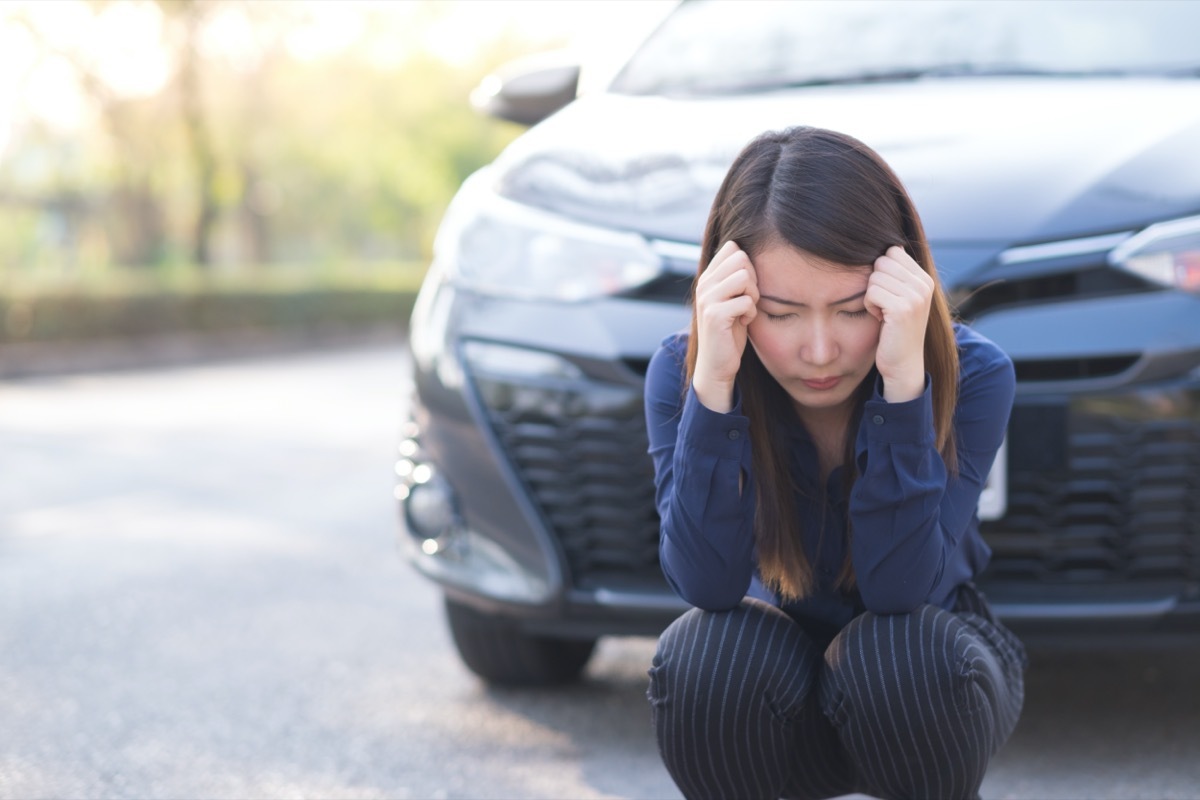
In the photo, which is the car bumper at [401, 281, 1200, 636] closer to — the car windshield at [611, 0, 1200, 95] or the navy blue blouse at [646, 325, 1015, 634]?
the navy blue blouse at [646, 325, 1015, 634]

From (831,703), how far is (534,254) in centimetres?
112

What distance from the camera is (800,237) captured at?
6.66ft

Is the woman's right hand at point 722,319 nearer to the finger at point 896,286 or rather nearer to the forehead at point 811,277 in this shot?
the forehead at point 811,277

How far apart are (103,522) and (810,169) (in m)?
4.90

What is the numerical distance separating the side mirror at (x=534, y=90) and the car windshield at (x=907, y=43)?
27cm

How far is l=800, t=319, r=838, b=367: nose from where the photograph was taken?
2.06 meters

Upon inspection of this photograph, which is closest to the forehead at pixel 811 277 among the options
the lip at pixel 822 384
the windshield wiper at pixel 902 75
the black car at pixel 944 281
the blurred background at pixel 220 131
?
the lip at pixel 822 384

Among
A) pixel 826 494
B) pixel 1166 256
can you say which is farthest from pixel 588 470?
pixel 1166 256

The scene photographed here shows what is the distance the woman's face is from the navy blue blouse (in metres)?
0.08

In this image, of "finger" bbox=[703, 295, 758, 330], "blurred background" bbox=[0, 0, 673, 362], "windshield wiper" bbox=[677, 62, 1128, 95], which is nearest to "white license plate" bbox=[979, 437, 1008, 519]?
"finger" bbox=[703, 295, 758, 330]

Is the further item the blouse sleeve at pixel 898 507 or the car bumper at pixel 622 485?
the car bumper at pixel 622 485

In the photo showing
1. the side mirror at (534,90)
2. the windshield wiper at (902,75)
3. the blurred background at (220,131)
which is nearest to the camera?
the windshield wiper at (902,75)

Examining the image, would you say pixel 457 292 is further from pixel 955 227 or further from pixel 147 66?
pixel 147 66

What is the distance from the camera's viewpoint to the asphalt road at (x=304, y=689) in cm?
282
